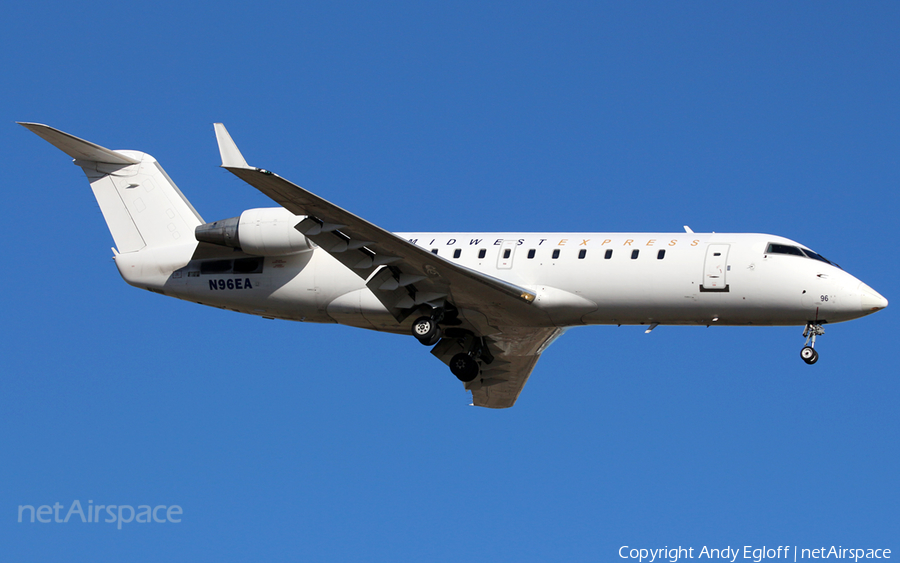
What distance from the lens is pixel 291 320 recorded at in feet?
86.0

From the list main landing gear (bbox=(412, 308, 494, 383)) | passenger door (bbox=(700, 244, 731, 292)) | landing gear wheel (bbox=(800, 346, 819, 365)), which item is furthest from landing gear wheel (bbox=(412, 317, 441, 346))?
landing gear wheel (bbox=(800, 346, 819, 365))

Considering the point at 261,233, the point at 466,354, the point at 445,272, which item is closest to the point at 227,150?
the point at 261,233

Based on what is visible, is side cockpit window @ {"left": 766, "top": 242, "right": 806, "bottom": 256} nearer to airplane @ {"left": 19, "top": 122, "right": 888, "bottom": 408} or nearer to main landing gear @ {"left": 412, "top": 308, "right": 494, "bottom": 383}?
airplane @ {"left": 19, "top": 122, "right": 888, "bottom": 408}

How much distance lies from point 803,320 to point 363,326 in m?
9.90

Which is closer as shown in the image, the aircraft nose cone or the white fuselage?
the aircraft nose cone

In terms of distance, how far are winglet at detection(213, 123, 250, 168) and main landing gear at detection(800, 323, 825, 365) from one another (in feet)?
40.2

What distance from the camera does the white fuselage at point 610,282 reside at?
22891mm

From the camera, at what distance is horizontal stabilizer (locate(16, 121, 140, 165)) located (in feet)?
83.6

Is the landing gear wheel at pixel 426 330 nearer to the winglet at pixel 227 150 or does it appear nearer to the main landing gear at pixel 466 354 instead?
the main landing gear at pixel 466 354

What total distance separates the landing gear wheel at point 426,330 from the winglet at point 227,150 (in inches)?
214

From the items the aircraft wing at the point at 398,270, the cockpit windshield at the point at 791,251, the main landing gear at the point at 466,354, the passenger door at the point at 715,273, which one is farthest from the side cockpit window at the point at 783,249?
the main landing gear at the point at 466,354

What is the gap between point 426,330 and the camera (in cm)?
2416

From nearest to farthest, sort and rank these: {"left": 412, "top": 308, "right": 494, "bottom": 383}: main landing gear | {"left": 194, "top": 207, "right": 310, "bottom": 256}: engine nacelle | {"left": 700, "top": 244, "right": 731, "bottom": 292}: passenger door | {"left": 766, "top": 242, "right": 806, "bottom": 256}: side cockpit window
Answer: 1. {"left": 700, "top": 244, "right": 731, "bottom": 292}: passenger door
2. {"left": 766, "top": 242, "right": 806, "bottom": 256}: side cockpit window
3. {"left": 194, "top": 207, "right": 310, "bottom": 256}: engine nacelle
4. {"left": 412, "top": 308, "right": 494, "bottom": 383}: main landing gear

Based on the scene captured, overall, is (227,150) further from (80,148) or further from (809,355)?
(809,355)
